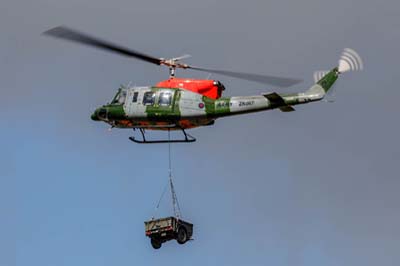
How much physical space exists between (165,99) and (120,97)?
3.14m

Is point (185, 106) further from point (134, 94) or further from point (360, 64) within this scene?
point (360, 64)

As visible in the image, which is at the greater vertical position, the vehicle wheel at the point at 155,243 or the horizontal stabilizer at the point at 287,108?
the horizontal stabilizer at the point at 287,108

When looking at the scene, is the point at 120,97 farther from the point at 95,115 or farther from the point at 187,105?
the point at 187,105

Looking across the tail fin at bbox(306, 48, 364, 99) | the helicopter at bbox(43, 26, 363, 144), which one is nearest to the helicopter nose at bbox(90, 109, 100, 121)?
the helicopter at bbox(43, 26, 363, 144)

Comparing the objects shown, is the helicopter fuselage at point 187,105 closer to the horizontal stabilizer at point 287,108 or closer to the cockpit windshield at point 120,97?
the horizontal stabilizer at point 287,108

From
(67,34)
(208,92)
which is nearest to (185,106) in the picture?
(208,92)

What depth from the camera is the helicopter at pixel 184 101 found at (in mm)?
41969

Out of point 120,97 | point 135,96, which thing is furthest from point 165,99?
point 120,97

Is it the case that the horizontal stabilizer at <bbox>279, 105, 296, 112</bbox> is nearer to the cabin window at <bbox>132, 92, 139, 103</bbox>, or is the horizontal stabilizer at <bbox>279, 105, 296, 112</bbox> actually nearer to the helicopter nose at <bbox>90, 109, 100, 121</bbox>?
the cabin window at <bbox>132, 92, 139, 103</bbox>

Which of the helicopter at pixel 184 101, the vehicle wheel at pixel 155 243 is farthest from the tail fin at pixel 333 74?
the vehicle wheel at pixel 155 243

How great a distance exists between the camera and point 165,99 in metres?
43.3

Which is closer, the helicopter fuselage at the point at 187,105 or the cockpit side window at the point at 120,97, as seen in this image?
the helicopter fuselage at the point at 187,105

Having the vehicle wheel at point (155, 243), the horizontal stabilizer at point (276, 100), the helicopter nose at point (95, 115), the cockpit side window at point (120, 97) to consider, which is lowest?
the vehicle wheel at point (155, 243)

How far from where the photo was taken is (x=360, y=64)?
4125cm
